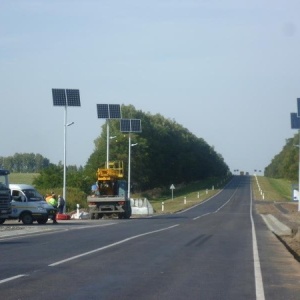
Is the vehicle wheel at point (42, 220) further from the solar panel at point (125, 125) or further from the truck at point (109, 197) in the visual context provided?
the solar panel at point (125, 125)

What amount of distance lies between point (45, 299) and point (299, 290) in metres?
4.83

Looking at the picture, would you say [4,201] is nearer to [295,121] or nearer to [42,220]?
[42,220]

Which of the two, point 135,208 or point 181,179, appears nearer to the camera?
point 135,208

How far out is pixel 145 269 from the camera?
715 inches

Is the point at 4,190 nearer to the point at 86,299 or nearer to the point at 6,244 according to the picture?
the point at 6,244

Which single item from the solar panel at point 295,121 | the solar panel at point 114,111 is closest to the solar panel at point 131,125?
the solar panel at point 114,111

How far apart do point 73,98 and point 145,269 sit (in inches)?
1773

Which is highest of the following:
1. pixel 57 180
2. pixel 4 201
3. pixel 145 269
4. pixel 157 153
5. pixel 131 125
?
pixel 157 153

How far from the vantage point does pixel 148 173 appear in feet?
432

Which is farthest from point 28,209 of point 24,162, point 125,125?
point 24,162

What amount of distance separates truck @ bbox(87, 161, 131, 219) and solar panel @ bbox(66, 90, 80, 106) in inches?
288

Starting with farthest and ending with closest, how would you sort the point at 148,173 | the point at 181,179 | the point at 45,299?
the point at 181,179 < the point at 148,173 < the point at 45,299

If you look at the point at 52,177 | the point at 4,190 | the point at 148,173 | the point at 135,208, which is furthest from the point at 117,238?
the point at 148,173

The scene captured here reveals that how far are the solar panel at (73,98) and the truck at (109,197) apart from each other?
732cm
